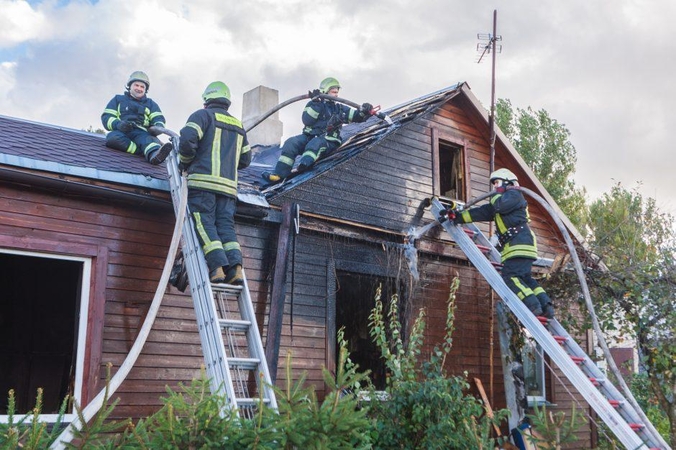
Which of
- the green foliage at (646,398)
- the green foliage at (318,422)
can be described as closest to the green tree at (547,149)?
the green foliage at (646,398)

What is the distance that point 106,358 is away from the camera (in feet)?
22.4

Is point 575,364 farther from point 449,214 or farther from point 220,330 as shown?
point 220,330

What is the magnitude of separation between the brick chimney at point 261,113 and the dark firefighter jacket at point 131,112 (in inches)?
154

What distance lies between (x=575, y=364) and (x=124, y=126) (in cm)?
534

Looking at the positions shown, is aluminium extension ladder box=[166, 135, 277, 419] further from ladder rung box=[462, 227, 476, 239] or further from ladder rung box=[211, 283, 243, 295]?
ladder rung box=[462, 227, 476, 239]

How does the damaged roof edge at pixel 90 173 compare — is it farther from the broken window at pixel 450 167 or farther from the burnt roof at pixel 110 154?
the broken window at pixel 450 167

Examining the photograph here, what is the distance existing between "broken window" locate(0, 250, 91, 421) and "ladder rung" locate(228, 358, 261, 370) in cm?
493

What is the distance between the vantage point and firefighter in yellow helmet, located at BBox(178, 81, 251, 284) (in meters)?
6.27

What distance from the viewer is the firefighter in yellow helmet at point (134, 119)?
827cm

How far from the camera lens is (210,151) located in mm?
6613

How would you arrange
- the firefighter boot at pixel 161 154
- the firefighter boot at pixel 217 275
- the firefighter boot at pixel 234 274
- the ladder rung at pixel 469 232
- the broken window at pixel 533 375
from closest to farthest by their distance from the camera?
the firefighter boot at pixel 217 275, the firefighter boot at pixel 234 274, the firefighter boot at pixel 161 154, the ladder rung at pixel 469 232, the broken window at pixel 533 375

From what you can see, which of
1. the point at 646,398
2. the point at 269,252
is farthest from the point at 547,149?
the point at 269,252

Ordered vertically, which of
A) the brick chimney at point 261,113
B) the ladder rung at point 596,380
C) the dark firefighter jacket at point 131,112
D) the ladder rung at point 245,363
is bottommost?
the ladder rung at point 596,380

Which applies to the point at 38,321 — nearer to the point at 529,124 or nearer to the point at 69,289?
the point at 69,289
